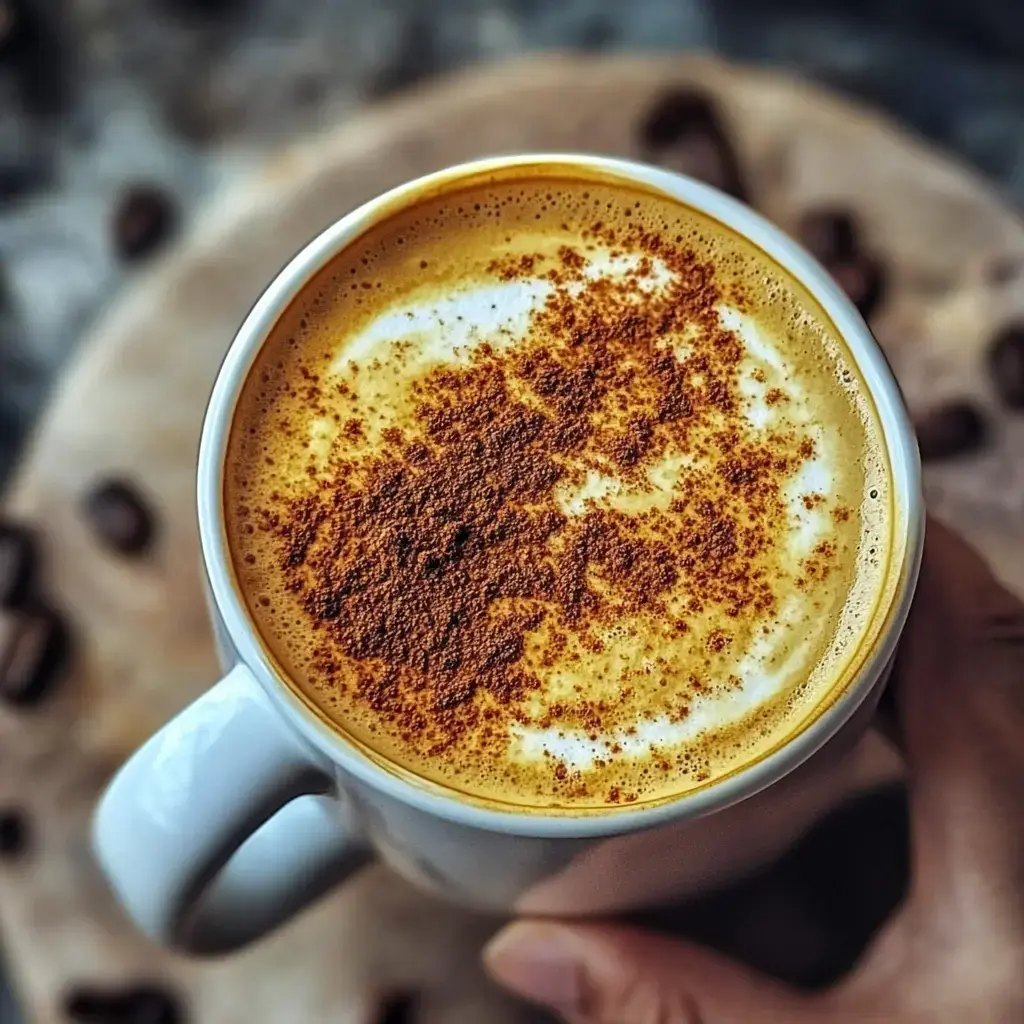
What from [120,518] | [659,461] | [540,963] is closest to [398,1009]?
[540,963]

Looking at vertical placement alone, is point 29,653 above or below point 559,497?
below

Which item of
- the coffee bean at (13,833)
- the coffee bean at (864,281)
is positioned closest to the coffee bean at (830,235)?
the coffee bean at (864,281)

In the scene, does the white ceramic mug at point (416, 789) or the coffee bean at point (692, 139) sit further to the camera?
the coffee bean at point (692, 139)

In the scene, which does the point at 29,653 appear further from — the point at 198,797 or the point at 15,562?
the point at 198,797

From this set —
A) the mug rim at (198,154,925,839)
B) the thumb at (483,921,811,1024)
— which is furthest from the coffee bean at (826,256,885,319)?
the thumb at (483,921,811,1024)

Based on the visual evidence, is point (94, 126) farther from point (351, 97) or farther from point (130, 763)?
point (130, 763)

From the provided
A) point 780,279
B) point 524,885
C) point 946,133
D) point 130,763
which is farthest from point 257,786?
point 946,133

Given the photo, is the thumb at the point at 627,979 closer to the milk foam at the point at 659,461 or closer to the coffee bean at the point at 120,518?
the milk foam at the point at 659,461
